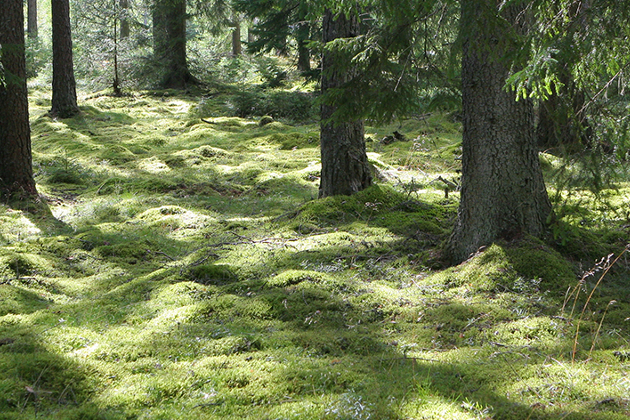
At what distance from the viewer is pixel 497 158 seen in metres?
4.98

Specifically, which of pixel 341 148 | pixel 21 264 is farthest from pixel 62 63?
pixel 21 264

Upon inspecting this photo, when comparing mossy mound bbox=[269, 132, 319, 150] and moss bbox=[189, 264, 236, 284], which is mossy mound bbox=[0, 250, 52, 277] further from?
mossy mound bbox=[269, 132, 319, 150]

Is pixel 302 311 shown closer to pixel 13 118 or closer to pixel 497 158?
pixel 497 158

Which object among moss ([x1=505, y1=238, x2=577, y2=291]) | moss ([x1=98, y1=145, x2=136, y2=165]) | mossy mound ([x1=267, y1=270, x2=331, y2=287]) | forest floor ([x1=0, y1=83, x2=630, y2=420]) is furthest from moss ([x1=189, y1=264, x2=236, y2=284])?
moss ([x1=98, y1=145, x2=136, y2=165])

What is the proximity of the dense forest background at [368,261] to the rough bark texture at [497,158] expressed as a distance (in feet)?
0.07

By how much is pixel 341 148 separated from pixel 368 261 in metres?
2.46

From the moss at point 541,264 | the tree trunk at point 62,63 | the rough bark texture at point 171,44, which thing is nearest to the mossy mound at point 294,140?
the tree trunk at point 62,63

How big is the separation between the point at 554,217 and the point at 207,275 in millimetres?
3805

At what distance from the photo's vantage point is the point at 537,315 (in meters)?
4.19

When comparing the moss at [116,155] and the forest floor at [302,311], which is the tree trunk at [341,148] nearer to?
the forest floor at [302,311]

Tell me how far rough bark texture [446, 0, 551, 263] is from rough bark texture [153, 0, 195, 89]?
17.9 metres

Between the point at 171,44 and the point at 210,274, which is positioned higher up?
the point at 171,44

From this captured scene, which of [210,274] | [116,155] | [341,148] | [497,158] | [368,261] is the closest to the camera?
[497,158]

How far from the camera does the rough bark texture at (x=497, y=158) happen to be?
4910 millimetres
